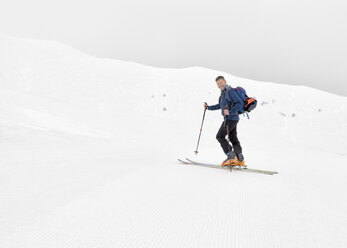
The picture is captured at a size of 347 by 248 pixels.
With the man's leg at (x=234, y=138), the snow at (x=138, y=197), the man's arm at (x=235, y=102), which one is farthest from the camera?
the man's leg at (x=234, y=138)

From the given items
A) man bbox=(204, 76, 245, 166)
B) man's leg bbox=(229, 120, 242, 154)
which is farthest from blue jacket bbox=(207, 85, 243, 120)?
man's leg bbox=(229, 120, 242, 154)

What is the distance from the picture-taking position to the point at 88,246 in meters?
1.57

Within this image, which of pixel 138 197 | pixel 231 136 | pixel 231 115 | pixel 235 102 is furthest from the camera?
pixel 231 136

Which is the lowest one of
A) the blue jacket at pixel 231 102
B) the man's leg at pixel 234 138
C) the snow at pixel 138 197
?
the snow at pixel 138 197

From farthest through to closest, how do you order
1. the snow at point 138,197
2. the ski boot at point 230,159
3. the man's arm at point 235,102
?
the ski boot at point 230,159
the man's arm at point 235,102
the snow at point 138,197

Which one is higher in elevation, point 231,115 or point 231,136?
point 231,115

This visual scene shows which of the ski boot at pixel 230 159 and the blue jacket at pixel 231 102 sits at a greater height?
the blue jacket at pixel 231 102

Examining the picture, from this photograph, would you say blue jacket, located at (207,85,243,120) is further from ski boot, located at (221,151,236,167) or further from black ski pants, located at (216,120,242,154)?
ski boot, located at (221,151,236,167)

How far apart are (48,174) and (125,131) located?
18.9 feet

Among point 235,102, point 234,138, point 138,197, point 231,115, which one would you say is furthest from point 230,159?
point 138,197

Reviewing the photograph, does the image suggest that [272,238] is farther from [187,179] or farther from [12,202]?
[12,202]

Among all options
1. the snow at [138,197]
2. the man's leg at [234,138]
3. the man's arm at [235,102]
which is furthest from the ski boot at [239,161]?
the man's arm at [235,102]

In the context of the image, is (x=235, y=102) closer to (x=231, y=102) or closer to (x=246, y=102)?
(x=231, y=102)

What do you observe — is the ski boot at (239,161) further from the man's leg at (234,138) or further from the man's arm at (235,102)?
the man's arm at (235,102)
